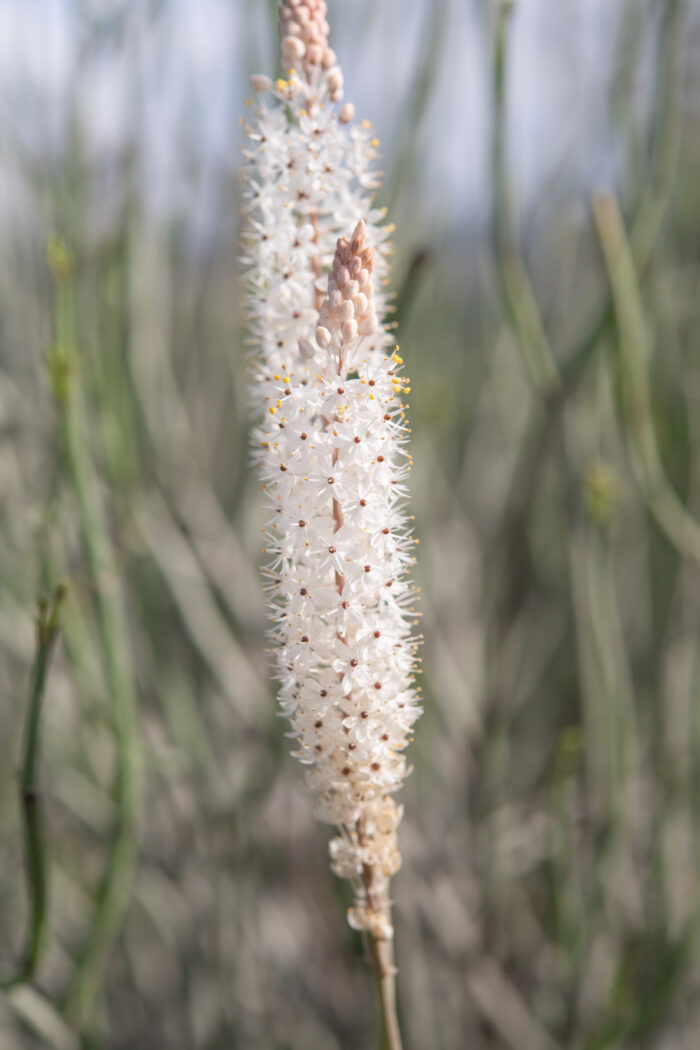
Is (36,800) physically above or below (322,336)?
below

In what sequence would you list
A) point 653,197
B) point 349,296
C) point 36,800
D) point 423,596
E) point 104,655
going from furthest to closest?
point 423,596 < point 653,197 < point 104,655 < point 36,800 < point 349,296

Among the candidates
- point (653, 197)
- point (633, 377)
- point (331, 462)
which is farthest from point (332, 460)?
point (653, 197)

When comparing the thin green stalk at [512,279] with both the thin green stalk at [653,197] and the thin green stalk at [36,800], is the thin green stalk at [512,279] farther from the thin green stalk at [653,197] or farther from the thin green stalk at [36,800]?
the thin green stalk at [36,800]

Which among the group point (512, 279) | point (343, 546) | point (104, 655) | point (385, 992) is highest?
point (512, 279)

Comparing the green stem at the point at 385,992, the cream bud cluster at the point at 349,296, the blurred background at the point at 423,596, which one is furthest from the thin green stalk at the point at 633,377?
the green stem at the point at 385,992

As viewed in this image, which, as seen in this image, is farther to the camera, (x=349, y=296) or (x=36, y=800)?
(x=36, y=800)

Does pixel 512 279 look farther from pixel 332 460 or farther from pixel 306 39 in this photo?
pixel 332 460

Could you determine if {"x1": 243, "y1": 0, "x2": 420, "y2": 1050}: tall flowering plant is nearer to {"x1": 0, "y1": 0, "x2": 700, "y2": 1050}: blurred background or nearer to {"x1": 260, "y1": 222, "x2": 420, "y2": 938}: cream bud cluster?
{"x1": 260, "y1": 222, "x2": 420, "y2": 938}: cream bud cluster
